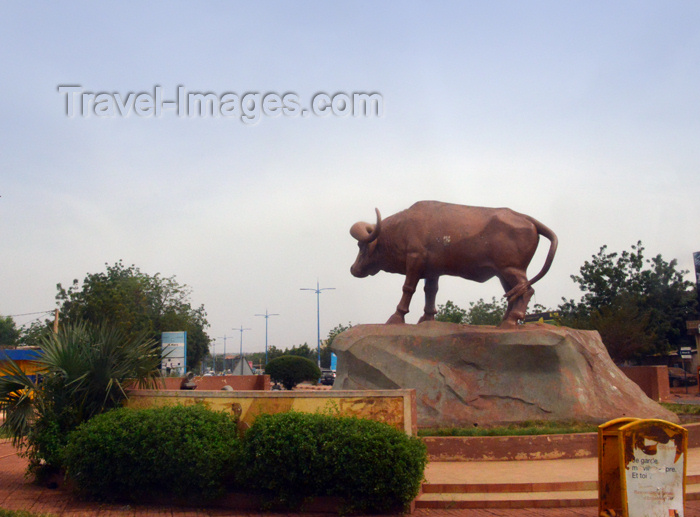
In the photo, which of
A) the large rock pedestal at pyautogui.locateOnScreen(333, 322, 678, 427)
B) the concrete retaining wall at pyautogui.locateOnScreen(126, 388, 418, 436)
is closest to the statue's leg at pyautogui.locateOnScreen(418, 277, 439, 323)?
the large rock pedestal at pyautogui.locateOnScreen(333, 322, 678, 427)

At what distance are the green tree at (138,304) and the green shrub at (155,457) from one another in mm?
20494

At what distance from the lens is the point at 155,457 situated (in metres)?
7.80

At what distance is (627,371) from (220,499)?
1641 centimetres

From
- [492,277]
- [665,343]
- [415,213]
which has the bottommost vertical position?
[665,343]

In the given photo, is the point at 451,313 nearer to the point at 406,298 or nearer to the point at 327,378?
the point at 327,378

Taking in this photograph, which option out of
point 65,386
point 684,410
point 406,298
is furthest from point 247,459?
point 684,410

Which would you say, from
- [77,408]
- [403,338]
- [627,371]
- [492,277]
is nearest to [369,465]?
A: [77,408]

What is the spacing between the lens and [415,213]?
13.8 metres

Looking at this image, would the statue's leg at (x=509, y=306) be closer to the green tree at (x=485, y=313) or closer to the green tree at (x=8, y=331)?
the green tree at (x=485, y=313)

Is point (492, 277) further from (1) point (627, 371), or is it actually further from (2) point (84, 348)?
(1) point (627, 371)

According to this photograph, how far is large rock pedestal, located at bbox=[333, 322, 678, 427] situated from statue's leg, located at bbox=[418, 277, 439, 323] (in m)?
1.47

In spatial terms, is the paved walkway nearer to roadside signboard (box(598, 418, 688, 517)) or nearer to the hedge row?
the hedge row

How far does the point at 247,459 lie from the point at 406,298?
6.71 m

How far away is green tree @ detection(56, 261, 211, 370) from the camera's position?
99.4 ft
